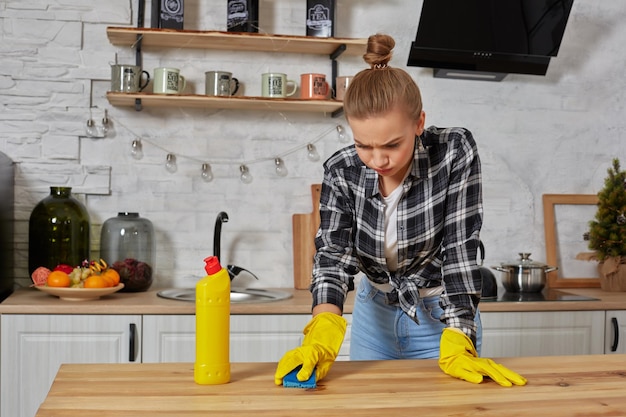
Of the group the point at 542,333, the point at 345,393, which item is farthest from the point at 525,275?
the point at 345,393

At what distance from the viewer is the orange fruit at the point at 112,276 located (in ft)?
9.61

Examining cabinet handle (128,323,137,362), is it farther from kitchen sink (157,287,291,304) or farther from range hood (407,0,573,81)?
range hood (407,0,573,81)

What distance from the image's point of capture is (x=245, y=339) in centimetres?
291

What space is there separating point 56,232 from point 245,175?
0.80 meters

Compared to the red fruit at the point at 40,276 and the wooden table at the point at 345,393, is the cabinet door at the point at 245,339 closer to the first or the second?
the red fruit at the point at 40,276

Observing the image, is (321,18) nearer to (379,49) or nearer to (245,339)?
(245,339)

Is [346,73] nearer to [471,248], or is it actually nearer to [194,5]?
[194,5]

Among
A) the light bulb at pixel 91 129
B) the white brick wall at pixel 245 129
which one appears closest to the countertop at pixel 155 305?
the white brick wall at pixel 245 129

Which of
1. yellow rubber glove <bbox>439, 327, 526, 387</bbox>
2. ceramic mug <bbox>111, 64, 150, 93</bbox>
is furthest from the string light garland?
yellow rubber glove <bbox>439, 327, 526, 387</bbox>

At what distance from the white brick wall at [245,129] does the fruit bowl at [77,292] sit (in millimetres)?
433

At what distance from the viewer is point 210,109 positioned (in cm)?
339

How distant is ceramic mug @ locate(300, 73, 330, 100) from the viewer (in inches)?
128

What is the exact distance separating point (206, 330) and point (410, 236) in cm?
62

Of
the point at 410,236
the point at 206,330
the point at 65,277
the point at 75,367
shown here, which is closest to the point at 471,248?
the point at 410,236
